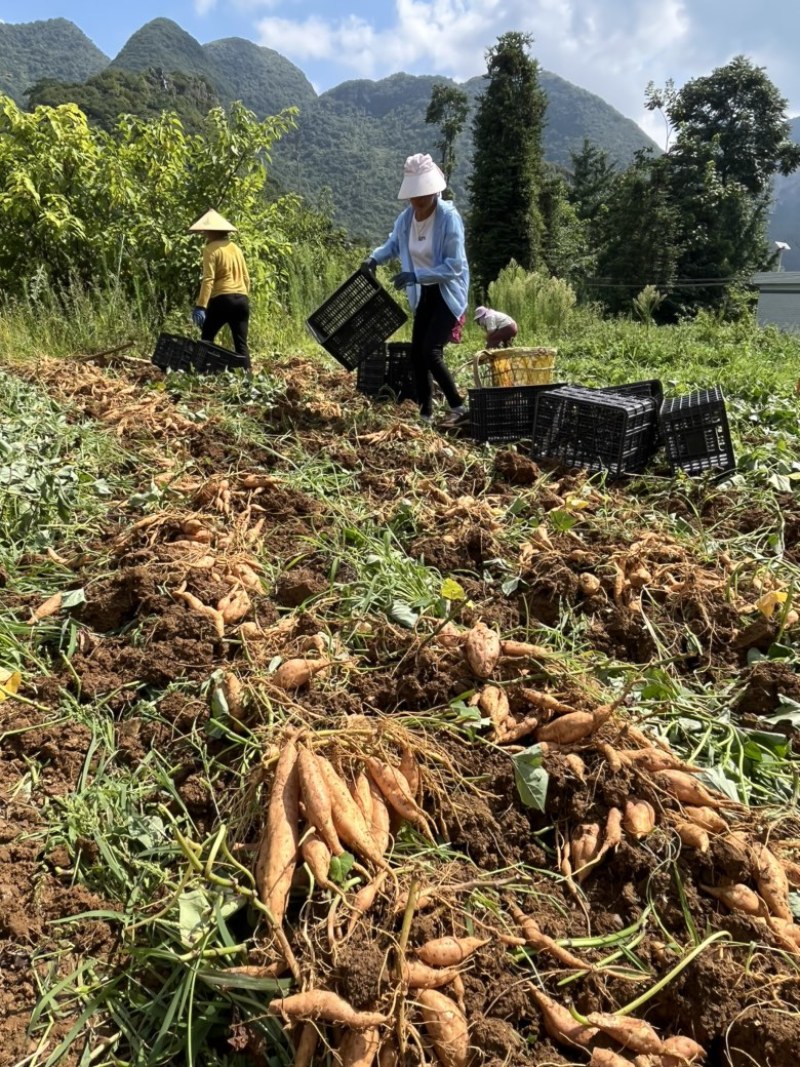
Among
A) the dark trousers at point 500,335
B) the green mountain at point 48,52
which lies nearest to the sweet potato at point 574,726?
the dark trousers at point 500,335

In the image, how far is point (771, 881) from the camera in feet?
4.92

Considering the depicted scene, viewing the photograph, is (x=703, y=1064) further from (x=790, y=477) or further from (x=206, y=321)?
(x=206, y=321)

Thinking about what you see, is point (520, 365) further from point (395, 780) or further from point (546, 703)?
point (395, 780)

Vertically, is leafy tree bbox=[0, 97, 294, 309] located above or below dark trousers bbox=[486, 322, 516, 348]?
above

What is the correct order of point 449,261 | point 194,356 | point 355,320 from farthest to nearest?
1. point 194,356
2. point 355,320
3. point 449,261

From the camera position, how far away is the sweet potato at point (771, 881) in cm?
147

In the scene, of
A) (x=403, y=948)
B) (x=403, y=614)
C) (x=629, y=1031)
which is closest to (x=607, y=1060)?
(x=629, y=1031)

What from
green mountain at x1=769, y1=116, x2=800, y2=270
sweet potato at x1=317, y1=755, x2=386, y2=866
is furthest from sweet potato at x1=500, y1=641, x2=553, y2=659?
green mountain at x1=769, y1=116, x2=800, y2=270

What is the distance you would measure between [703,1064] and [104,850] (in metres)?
1.29

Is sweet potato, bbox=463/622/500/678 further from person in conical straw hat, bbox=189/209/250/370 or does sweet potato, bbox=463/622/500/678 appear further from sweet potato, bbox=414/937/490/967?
person in conical straw hat, bbox=189/209/250/370

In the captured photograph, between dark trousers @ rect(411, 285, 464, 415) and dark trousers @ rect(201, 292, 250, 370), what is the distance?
2002 millimetres

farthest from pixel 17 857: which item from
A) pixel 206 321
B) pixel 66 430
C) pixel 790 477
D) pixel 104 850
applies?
pixel 206 321

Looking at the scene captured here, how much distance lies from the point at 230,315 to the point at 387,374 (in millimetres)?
1842

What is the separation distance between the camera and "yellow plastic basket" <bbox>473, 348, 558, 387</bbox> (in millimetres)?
5211
